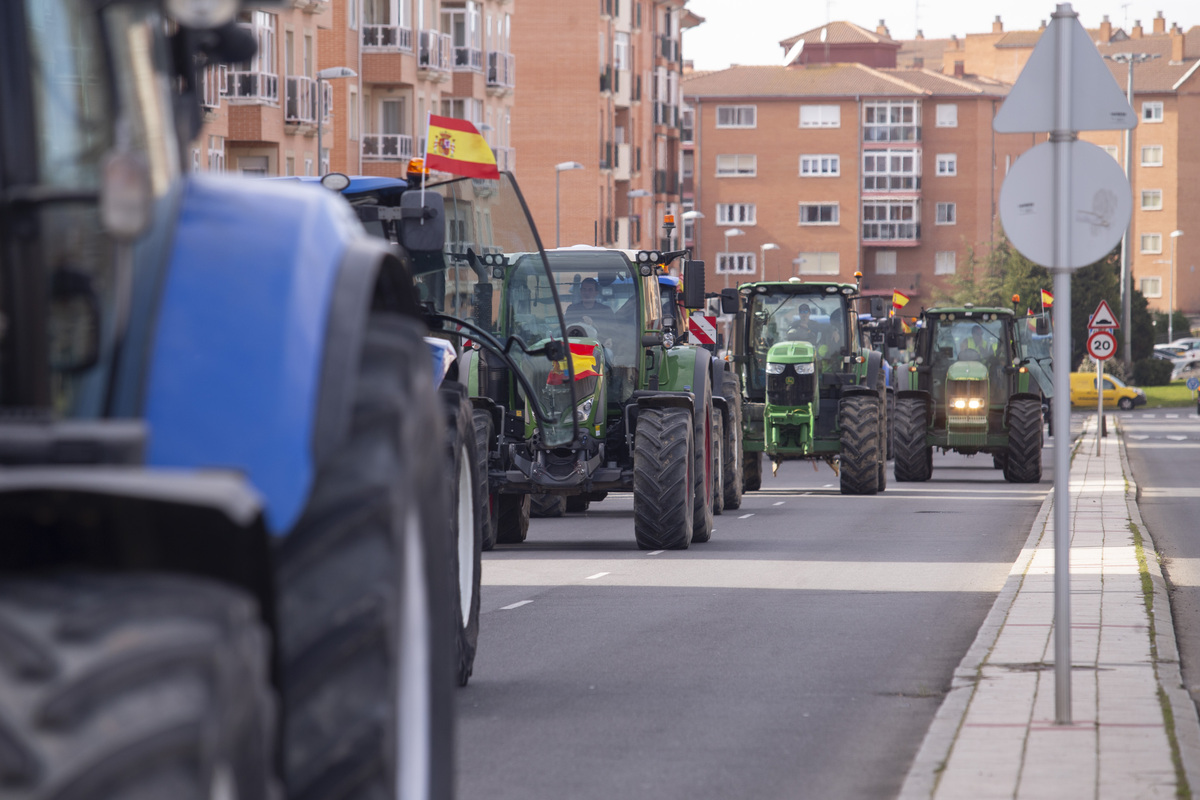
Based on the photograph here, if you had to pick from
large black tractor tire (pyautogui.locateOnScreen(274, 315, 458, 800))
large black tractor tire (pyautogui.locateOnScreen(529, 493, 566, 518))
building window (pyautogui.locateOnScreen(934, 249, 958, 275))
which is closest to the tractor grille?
large black tractor tire (pyautogui.locateOnScreen(529, 493, 566, 518))

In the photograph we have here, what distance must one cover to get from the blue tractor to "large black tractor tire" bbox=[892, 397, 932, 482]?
2644 cm

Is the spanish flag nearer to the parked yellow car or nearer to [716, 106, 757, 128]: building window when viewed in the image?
the parked yellow car

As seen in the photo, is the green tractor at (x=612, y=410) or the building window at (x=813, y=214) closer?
the green tractor at (x=612, y=410)

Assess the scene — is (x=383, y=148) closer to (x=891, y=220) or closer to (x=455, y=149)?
(x=455, y=149)

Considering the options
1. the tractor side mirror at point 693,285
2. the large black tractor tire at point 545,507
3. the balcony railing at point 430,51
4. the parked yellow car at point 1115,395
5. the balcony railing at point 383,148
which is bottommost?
the parked yellow car at point 1115,395

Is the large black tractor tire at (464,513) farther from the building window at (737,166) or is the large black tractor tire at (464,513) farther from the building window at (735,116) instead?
the building window at (735,116)

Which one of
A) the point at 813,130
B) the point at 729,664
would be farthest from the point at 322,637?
A: the point at 813,130

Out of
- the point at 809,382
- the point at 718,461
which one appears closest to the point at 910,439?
the point at 809,382

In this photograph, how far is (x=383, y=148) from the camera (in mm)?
58625

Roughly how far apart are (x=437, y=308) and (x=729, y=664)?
307cm

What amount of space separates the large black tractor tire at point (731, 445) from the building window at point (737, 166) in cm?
8988

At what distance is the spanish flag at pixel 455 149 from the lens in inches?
418

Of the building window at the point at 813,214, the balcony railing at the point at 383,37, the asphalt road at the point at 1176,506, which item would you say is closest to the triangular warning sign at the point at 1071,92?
the asphalt road at the point at 1176,506

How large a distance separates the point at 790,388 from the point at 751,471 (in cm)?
177
